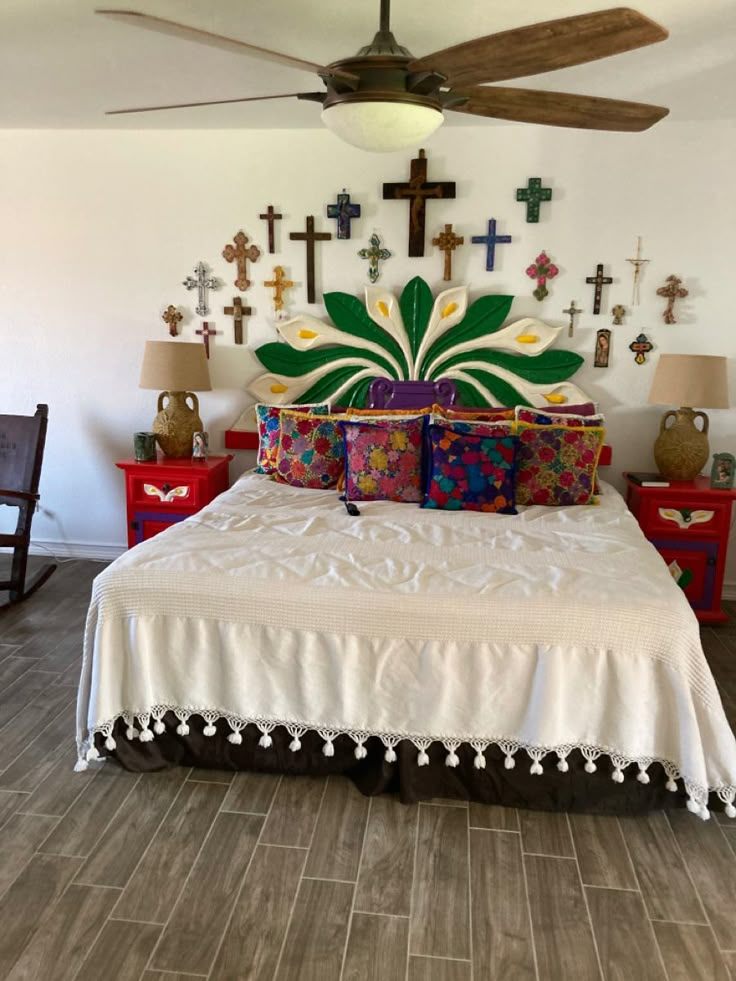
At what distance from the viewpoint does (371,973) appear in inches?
64.7

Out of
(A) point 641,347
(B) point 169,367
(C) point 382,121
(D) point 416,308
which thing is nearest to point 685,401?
(A) point 641,347

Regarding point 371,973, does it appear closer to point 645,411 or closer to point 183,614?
point 183,614

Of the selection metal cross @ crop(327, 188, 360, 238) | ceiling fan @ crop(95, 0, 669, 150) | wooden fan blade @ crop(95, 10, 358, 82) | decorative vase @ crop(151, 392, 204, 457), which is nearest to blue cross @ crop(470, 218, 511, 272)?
metal cross @ crop(327, 188, 360, 238)

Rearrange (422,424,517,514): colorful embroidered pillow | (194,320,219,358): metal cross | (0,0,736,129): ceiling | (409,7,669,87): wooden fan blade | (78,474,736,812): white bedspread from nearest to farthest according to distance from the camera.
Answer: (409,7,669,87): wooden fan blade
(78,474,736,812): white bedspread
(0,0,736,129): ceiling
(422,424,517,514): colorful embroidered pillow
(194,320,219,358): metal cross

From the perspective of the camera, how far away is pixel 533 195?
3682mm

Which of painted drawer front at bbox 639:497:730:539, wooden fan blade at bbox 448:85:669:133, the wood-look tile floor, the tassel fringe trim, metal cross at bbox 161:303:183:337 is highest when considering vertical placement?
wooden fan blade at bbox 448:85:669:133

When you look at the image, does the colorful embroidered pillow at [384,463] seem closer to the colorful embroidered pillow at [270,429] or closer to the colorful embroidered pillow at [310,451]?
the colorful embroidered pillow at [310,451]

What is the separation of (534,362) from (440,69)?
2148 mm

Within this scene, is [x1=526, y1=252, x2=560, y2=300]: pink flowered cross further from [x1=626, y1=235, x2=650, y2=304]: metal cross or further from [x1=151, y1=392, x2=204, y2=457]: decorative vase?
[x1=151, y1=392, x2=204, y2=457]: decorative vase

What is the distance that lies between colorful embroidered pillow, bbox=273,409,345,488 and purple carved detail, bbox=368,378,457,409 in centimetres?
34

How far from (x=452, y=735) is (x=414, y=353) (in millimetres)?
2235

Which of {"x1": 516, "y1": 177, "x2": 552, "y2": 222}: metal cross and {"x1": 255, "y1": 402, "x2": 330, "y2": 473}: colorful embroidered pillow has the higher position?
{"x1": 516, "y1": 177, "x2": 552, "y2": 222}: metal cross

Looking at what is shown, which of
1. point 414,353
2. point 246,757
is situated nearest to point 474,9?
point 414,353

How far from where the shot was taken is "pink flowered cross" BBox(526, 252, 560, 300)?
148 inches
